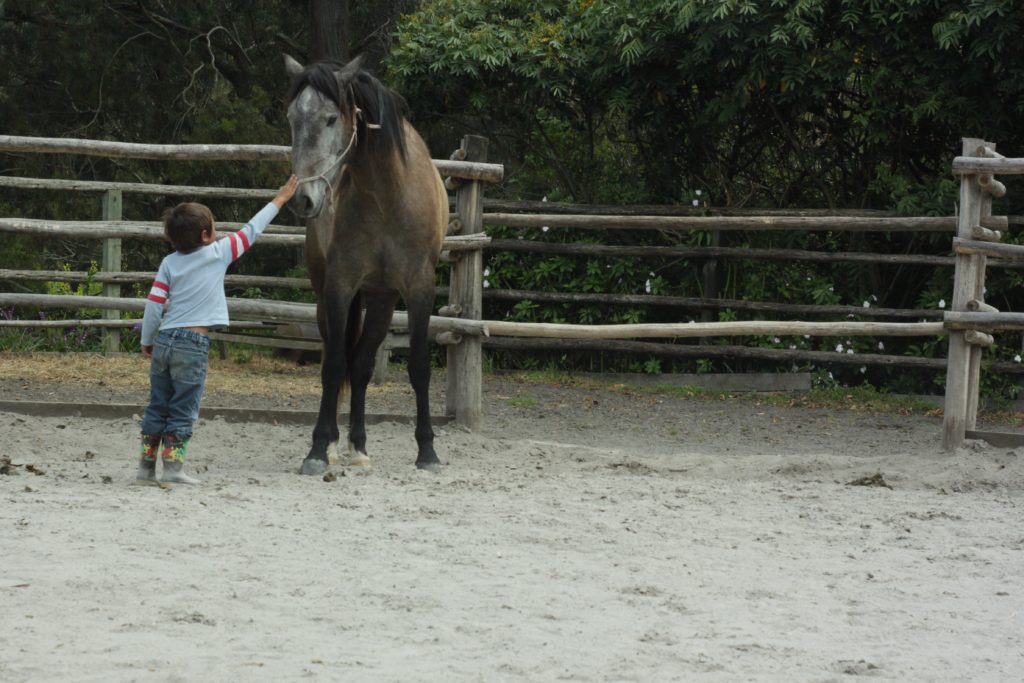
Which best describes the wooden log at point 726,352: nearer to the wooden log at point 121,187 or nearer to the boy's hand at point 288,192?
the wooden log at point 121,187

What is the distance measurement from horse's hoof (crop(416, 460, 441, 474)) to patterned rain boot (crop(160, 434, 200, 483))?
1.15 m

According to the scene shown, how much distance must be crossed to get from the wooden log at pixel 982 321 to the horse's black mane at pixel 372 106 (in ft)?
10.3

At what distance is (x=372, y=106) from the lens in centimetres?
523

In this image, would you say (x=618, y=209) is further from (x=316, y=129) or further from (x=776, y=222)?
(x=316, y=129)

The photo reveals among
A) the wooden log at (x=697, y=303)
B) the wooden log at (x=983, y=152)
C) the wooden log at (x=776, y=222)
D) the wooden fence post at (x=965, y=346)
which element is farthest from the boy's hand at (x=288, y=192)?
the wooden log at (x=697, y=303)

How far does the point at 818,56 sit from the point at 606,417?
10.4 ft

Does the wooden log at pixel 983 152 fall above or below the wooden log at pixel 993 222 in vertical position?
above

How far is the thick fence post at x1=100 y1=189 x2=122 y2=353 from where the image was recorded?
10125 mm

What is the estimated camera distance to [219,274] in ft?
15.7

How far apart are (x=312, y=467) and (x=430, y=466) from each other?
0.57m

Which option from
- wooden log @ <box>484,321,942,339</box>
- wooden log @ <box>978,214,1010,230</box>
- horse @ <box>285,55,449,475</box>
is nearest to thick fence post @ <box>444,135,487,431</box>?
wooden log @ <box>484,321,942,339</box>

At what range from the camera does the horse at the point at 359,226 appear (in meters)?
5.00

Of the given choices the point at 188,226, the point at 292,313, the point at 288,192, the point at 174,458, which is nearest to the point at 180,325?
the point at 188,226

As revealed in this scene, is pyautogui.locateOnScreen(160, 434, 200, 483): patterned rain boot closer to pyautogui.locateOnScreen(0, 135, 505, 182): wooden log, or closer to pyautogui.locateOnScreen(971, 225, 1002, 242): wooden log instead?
pyautogui.locateOnScreen(0, 135, 505, 182): wooden log
